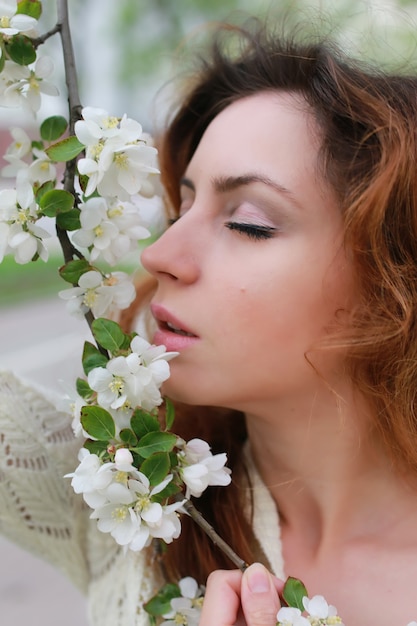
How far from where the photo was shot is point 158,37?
952 centimetres

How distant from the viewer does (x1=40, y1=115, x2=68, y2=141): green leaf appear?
37.8 inches

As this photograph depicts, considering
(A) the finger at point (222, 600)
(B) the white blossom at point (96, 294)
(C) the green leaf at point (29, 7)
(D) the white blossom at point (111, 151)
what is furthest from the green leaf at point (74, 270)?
(A) the finger at point (222, 600)

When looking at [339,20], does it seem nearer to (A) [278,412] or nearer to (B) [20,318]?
(A) [278,412]

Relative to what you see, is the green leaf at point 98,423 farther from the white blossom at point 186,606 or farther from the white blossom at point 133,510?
the white blossom at point 186,606

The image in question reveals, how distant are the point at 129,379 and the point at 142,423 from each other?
0.18 ft

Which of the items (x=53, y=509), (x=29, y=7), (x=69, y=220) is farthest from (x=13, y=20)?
(x=53, y=509)

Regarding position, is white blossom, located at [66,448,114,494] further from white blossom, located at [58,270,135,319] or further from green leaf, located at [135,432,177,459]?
white blossom, located at [58,270,135,319]

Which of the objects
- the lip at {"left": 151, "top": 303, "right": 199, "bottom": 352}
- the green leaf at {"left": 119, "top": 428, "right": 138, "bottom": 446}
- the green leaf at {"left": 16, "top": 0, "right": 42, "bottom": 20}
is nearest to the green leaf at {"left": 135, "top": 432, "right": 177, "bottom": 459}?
the green leaf at {"left": 119, "top": 428, "right": 138, "bottom": 446}

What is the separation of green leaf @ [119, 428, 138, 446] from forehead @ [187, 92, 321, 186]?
1.44 feet

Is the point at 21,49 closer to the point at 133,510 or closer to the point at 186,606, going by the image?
the point at 133,510

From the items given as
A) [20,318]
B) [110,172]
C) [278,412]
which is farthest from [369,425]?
[20,318]

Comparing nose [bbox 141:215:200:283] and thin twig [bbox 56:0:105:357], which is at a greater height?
thin twig [bbox 56:0:105:357]

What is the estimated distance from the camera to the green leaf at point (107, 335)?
2.88ft

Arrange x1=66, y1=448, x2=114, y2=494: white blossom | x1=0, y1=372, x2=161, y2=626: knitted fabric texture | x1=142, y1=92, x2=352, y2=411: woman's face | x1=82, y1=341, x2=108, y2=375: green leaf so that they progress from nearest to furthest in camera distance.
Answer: x1=66, y1=448, x2=114, y2=494: white blossom → x1=82, y1=341, x2=108, y2=375: green leaf → x1=142, y1=92, x2=352, y2=411: woman's face → x1=0, y1=372, x2=161, y2=626: knitted fabric texture
